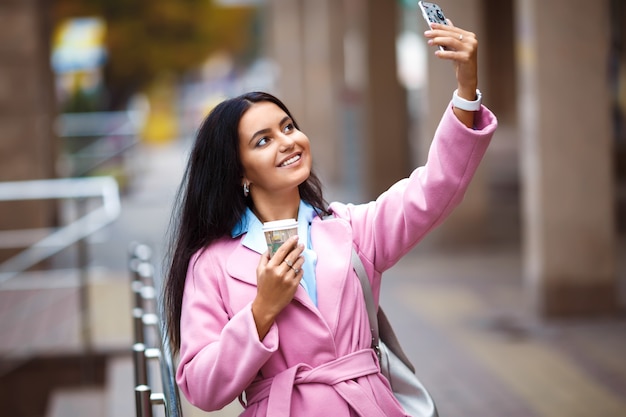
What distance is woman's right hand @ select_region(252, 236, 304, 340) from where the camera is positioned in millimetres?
2572

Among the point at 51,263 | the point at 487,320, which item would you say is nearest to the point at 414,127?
the point at 51,263

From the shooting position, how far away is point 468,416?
5770 millimetres

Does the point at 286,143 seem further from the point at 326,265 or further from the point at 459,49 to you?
the point at 459,49

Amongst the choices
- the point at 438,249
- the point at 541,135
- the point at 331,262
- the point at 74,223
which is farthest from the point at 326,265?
the point at 438,249

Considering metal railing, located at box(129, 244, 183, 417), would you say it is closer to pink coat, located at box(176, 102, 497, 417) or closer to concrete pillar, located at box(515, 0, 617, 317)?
pink coat, located at box(176, 102, 497, 417)

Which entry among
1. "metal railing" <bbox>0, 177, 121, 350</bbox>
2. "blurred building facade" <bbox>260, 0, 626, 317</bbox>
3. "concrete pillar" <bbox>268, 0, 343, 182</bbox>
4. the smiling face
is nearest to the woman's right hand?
the smiling face

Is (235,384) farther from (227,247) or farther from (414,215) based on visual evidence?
(414,215)

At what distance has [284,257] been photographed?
259 cm

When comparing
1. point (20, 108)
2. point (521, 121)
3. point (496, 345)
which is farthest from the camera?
point (20, 108)

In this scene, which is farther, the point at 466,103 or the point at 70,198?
the point at 70,198

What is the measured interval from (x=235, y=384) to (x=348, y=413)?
0.29m

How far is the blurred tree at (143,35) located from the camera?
105 feet

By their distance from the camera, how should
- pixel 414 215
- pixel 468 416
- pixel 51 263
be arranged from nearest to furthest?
pixel 414 215
pixel 468 416
pixel 51 263

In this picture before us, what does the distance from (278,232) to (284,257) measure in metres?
0.07
